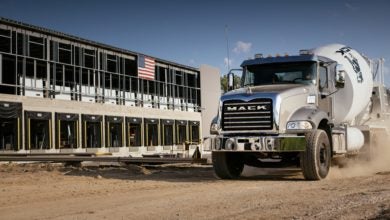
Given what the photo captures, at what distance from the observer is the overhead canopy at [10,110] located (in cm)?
2886

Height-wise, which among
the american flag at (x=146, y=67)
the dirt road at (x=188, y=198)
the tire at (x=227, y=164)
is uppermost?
the american flag at (x=146, y=67)

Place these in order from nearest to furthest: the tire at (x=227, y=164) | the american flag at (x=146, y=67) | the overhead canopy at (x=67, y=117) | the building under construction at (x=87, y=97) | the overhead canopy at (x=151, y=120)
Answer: the tire at (x=227, y=164), the building under construction at (x=87, y=97), the overhead canopy at (x=67, y=117), the american flag at (x=146, y=67), the overhead canopy at (x=151, y=120)

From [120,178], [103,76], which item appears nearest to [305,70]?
[120,178]

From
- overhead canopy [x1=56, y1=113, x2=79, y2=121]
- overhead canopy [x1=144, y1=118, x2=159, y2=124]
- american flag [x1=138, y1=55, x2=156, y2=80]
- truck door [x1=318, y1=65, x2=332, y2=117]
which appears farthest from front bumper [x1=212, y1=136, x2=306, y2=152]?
overhead canopy [x1=144, y1=118, x2=159, y2=124]

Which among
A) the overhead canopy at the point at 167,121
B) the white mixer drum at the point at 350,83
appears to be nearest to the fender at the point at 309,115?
the white mixer drum at the point at 350,83

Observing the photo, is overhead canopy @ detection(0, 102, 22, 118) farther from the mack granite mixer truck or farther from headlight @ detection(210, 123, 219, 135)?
headlight @ detection(210, 123, 219, 135)

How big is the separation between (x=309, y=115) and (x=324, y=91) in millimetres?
1592

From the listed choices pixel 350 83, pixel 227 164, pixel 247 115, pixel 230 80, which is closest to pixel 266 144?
pixel 247 115

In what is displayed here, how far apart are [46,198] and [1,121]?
20380mm

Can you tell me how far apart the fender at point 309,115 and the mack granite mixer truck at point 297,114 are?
2 centimetres

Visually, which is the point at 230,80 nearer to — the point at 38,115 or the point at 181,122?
the point at 38,115

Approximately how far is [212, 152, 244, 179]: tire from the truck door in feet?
8.70

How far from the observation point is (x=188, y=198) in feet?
32.1

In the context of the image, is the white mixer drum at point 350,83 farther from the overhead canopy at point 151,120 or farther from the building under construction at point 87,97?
the overhead canopy at point 151,120
